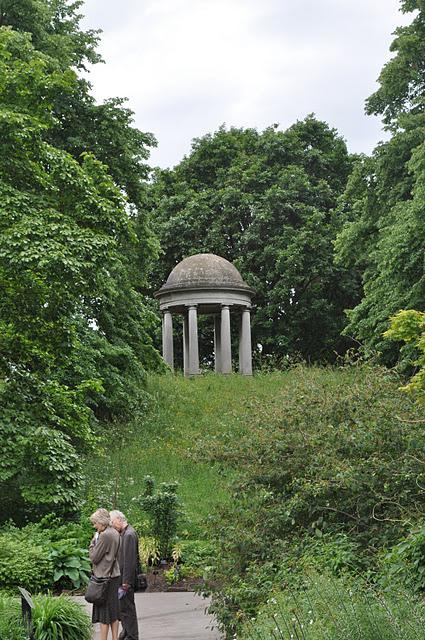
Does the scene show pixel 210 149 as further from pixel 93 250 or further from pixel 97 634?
pixel 97 634

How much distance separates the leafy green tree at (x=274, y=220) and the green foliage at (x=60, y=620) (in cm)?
2987

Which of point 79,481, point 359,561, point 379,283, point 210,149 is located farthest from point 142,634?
point 210,149

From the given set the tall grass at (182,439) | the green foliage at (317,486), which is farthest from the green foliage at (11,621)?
the tall grass at (182,439)

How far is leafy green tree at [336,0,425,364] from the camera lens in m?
23.6

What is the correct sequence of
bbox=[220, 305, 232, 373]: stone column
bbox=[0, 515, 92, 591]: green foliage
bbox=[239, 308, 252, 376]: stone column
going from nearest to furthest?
bbox=[0, 515, 92, 591]: green foliage → bbox=[220, 305, 232, 373]: stone column → bbox=[239, 308, 252, 376]: stone column

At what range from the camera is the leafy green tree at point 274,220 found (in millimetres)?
39812

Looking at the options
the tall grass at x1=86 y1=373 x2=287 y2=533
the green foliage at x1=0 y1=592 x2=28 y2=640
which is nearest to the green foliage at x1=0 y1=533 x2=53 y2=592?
the tall grass at x1=86 y1=373 x2=287 y2=533

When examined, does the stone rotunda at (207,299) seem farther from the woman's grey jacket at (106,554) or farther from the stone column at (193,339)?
the woman's grey jacket at (106,554)

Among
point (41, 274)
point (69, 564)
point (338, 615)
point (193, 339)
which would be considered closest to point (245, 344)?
point (193, 339)

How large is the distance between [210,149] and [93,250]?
30.2 metres

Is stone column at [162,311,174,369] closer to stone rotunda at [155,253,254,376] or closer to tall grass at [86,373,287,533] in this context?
stone rotunda at [155,253,254,376]

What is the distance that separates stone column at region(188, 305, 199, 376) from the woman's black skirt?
2323 cm

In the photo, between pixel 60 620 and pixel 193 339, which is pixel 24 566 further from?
pixel 193 339

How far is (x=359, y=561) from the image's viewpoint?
28.6 ft
